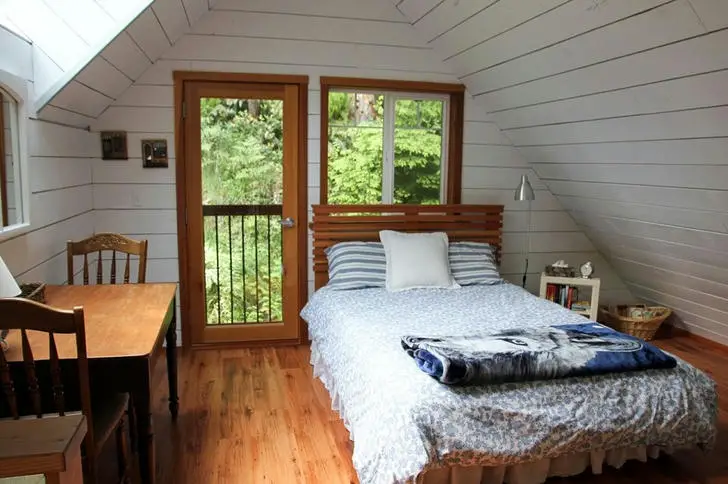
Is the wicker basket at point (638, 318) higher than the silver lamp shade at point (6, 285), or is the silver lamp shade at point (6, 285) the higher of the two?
the silver lamp shade at point (6, 285)

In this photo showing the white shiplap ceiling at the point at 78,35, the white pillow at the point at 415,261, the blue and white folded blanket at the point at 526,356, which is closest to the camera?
the blue and white folded blanket at the point at 526,356

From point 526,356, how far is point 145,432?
1397 millimetres

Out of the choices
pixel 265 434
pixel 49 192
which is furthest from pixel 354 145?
pixel 265 434

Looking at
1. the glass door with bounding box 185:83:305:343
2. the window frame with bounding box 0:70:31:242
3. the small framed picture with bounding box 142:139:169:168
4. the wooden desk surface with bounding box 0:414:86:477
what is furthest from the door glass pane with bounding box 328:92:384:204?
the wooden desk surface with bounding box 0:414:86:477

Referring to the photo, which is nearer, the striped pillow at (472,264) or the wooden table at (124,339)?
the wooden table at (124,339)

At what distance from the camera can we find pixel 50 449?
0.88m

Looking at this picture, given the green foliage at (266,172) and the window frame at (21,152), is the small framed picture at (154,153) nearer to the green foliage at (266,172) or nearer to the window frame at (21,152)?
the green foliage at (266,172)

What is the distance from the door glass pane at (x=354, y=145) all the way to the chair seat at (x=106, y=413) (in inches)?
88.0

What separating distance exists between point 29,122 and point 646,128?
115 inches

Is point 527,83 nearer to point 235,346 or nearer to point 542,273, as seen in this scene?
point 542,273

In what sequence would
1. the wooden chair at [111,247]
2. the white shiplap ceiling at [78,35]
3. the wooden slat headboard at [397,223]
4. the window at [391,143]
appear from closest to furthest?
1. the white shiplap ceiling at [78,35]
2. the wooden chair at [111,247]
3. the wooden slat headboard at [397,223]
4. the window at [391,143]

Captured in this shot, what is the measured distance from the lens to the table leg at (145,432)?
6.02ft

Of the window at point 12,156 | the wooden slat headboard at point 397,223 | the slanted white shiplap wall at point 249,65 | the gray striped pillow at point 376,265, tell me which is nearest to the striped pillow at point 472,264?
the gray striped pillow at point 376,265

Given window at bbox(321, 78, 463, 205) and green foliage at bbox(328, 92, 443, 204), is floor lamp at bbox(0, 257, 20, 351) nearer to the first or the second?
window at bbox(321, 78, 463, 205)
